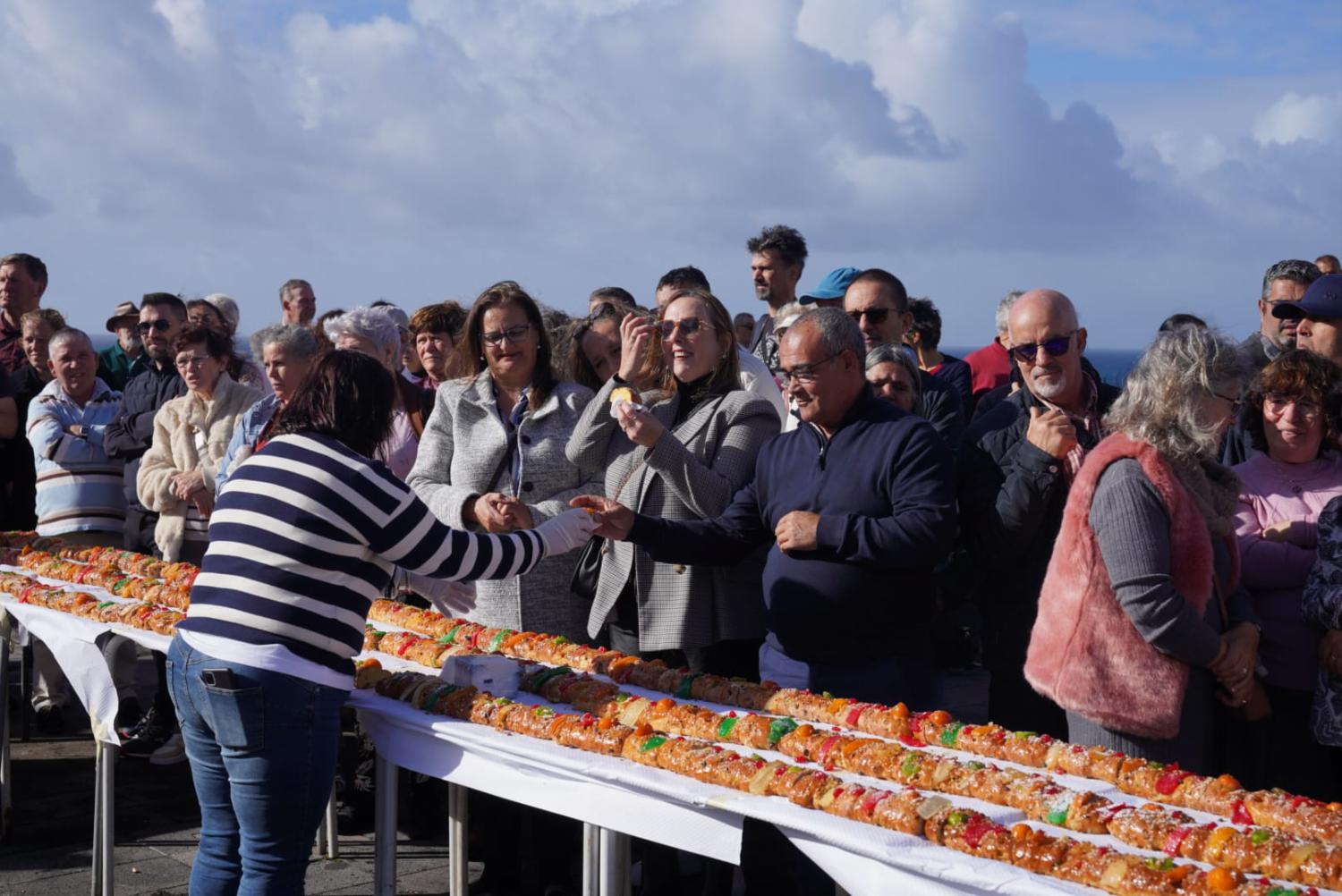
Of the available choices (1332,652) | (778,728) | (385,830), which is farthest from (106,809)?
(1332,652)

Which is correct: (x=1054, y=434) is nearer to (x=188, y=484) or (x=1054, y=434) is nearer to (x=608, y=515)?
(x=608, y=515)

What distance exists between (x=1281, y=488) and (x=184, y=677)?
3284 mm

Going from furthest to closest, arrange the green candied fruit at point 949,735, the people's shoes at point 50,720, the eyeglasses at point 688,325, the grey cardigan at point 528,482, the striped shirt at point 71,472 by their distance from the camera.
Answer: the striped shirt at point 71,472 < the people's shoes at point 50,720 < the grey cardigan at point 528,482 < the eyeglasses at point 688,325 < the green candied fruit at point 949,735

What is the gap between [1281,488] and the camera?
14.2ft

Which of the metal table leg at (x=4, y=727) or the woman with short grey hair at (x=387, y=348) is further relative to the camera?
the woman with short grey hair at (x=387, y=348)

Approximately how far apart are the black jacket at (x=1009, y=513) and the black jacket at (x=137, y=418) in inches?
164

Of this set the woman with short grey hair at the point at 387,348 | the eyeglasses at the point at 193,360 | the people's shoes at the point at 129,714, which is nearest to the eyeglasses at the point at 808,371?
the woman with short grey hair at the point at 387,348

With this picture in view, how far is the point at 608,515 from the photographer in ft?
14.1

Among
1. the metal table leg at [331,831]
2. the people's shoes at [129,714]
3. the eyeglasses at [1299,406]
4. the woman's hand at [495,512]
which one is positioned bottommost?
the metal table leg at [331,831]

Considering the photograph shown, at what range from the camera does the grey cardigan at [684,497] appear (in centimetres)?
455

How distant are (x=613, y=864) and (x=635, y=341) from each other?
1981 millimetres

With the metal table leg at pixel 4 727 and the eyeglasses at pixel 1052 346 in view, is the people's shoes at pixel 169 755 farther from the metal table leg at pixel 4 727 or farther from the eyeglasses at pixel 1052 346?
the eyeglasses at pixel 1052 346

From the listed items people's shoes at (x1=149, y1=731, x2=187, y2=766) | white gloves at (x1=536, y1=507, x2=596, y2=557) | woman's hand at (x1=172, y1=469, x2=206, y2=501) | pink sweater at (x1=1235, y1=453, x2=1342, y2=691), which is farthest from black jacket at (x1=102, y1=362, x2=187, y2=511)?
pink sweater at (x1=1235, y1=453, x2=1342, y2=691)

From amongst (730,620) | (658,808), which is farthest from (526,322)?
(658,808)
